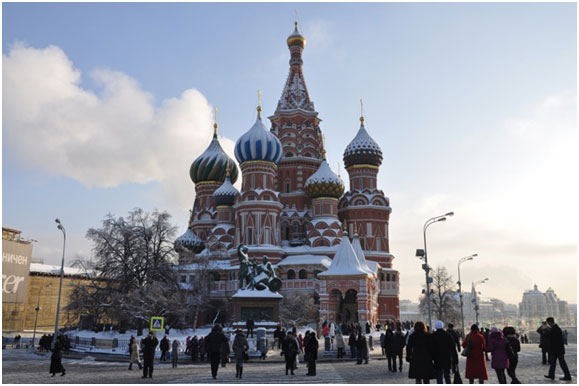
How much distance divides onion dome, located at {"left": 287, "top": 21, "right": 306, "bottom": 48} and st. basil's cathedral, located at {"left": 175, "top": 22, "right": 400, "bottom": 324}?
3061 millimetres

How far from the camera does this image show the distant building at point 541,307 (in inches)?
5581

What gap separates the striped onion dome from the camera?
183ft

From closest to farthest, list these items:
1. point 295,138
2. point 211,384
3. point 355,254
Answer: point 211,384
point 355,254
point 295,138

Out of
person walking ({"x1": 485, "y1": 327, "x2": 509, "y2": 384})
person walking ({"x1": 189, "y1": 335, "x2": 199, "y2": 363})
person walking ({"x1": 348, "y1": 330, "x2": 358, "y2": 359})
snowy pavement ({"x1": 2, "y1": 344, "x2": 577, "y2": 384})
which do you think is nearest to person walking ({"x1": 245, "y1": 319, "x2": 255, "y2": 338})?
person walking ({"x1": 189, "y1": 335, "x2": 199, "y2": 363})

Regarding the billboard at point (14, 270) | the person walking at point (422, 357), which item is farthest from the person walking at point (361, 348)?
the billboard at point (14, 270)

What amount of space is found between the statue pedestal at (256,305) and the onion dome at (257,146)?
69.8 ft

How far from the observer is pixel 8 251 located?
1484 inches

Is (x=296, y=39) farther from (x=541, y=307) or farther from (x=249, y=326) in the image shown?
(x=541, y=307)

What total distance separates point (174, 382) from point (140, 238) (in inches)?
1028

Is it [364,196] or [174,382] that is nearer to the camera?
[174,382]

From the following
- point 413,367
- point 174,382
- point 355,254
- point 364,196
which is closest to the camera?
point 413,367

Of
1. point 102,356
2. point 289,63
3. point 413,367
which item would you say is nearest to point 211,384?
point 413,367

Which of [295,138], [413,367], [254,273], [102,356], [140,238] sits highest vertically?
[295,138]

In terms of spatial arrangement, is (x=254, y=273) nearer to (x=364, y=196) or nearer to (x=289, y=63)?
(x=364, y=196)
